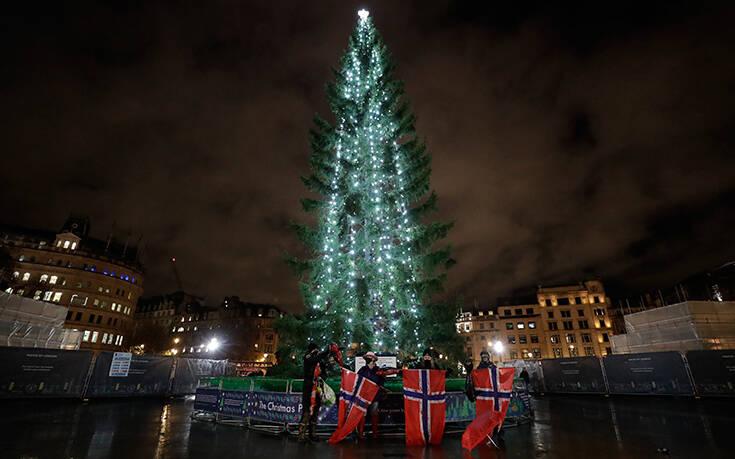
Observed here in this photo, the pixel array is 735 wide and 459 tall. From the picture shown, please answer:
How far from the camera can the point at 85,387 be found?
690 inches

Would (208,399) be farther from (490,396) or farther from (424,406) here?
(490,396)

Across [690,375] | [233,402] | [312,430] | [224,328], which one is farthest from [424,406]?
[224,328]

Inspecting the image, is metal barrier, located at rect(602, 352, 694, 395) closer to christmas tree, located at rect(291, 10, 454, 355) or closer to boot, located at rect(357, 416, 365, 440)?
christmas tree, located at rect(291, 10, 454, 355)

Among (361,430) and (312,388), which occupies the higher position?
(312,388)

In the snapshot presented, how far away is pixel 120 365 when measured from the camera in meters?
19.0

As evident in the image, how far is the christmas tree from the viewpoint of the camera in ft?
45.0

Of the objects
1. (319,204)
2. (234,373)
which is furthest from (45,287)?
(319,204)

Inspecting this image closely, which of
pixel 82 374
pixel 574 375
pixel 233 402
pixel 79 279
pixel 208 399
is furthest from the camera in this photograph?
pixel 79 279

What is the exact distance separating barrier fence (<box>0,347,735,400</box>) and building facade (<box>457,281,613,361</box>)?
5236 centimetres

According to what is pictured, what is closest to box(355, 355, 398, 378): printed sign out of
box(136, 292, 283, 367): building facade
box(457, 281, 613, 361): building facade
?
box(457, 281, 613, 361): building facade

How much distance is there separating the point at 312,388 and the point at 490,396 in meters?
4.41

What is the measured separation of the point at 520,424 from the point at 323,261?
30.3 ft

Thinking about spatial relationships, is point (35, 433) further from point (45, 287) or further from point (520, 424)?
point (45, 287)

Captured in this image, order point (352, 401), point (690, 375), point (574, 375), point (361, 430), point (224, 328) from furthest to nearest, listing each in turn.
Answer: point (224, 328) < point (574, 375) < point (690, 375) < point (361, 430) < point (352, 401)
